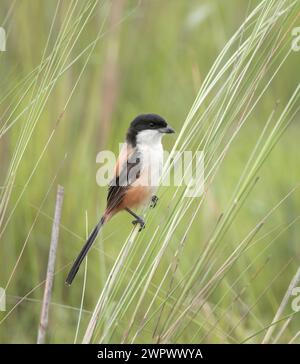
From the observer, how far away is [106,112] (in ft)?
14.3

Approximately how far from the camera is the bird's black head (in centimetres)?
346

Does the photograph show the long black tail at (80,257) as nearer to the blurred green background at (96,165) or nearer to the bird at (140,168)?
the bird at (140,168)

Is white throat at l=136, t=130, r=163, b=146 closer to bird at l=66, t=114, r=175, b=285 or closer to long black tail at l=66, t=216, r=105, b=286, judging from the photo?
bird at l=66, t=114, r=175, b=285

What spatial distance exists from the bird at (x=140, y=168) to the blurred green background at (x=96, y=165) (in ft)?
0.49

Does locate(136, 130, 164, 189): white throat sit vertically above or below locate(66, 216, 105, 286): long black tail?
above

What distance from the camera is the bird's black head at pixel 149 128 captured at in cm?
346

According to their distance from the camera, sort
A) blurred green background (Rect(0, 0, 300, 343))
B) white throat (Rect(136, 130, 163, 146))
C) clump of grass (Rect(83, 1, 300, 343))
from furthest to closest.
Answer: blurred green background (Rect(0, 0, 300, 343)), white throat (Rect(136, 130, 163, 146)), clump of grass (Rect(83, 1, 300, 343))

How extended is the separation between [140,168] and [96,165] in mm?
943

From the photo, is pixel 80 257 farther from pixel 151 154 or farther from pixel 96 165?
pixel 96 165

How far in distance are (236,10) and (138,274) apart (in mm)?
3673

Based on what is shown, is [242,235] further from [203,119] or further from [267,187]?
[203,119]

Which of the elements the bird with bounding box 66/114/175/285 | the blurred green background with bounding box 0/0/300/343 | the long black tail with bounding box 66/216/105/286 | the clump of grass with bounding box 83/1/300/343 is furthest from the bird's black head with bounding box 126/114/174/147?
the clump of grass with bounding box 83/1/300/343

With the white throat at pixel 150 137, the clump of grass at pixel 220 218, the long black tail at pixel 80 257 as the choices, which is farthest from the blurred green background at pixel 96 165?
the clump of grass at pixel 220 218

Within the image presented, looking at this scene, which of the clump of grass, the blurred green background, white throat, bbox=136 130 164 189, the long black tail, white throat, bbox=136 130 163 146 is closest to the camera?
the clump of grass
